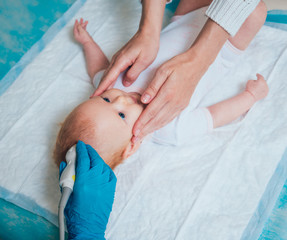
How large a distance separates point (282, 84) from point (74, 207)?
92 centimetres

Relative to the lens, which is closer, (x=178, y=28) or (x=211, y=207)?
(x=211, y=207)

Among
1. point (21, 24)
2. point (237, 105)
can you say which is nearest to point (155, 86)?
point (237, 105)

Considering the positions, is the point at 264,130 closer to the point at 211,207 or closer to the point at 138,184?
the point at 211,207

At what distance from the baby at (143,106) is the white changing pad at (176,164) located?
0.17 ft

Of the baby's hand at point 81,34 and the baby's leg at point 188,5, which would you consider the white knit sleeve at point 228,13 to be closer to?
the baby's leg at point 188,5

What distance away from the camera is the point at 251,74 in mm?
1358

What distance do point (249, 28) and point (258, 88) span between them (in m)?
0.25

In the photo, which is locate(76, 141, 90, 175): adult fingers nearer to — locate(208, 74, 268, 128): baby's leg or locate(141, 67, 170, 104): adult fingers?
locate(141, 67, 170, 104): adult fingers

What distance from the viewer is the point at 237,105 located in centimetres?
124

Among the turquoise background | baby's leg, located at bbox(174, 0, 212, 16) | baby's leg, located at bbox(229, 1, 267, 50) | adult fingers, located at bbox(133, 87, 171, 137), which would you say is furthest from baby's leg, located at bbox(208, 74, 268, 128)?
the turquoise background

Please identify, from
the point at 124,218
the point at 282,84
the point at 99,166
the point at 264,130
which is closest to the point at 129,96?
the point at 99,166

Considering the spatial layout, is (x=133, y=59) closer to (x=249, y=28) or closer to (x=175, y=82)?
(x=175, y=82)

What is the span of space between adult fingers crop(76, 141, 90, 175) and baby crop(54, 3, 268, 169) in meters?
0.09

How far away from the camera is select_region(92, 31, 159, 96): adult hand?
1111mm
